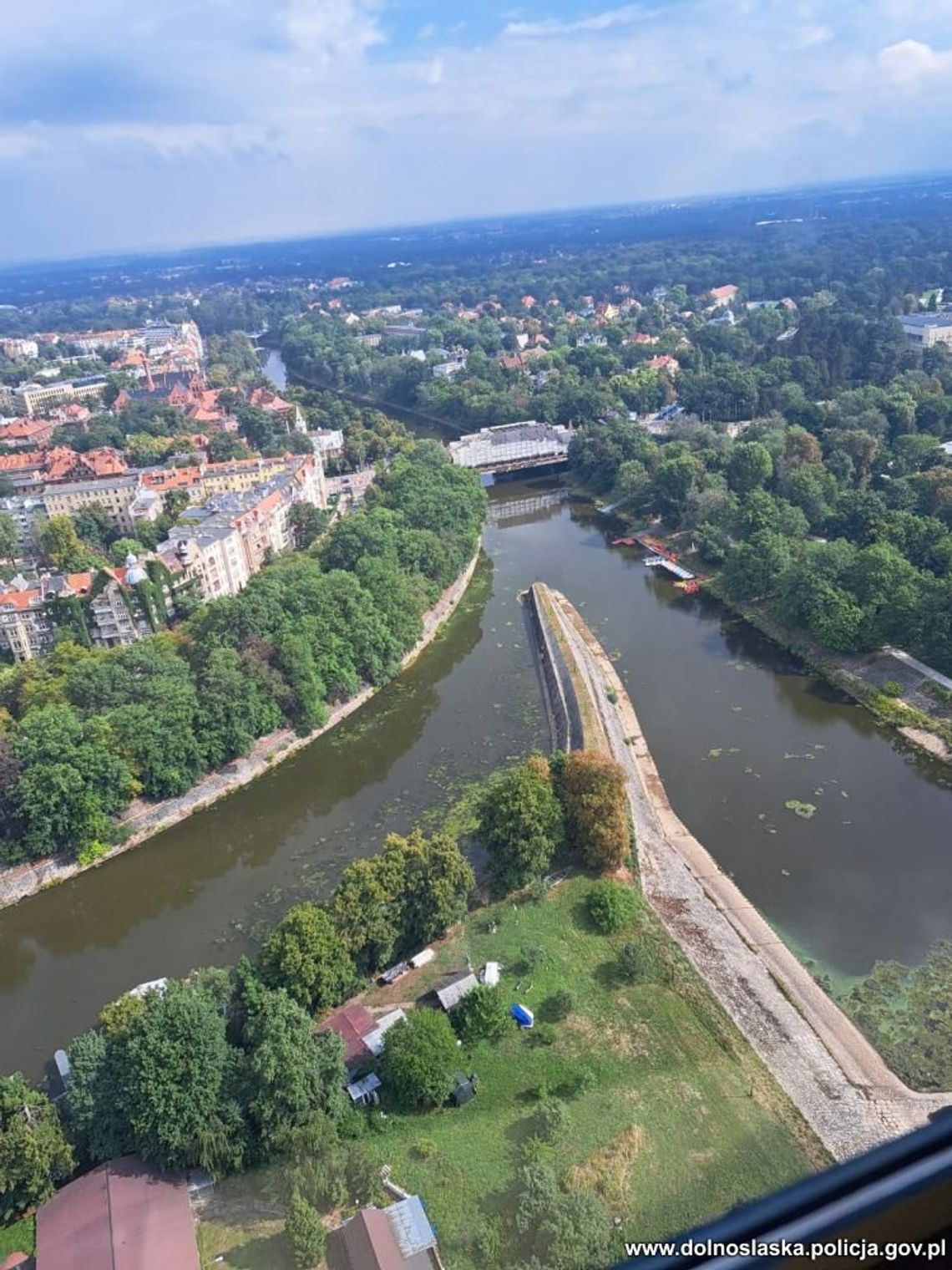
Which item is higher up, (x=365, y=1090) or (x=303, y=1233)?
(x=303, y=1233)

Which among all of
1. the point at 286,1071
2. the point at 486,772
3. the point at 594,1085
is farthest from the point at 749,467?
the point at 286,1071

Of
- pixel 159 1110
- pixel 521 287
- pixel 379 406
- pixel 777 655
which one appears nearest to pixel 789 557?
pixel 777 655

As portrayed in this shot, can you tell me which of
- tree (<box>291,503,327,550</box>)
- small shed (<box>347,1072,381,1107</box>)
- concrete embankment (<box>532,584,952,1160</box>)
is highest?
tree (<box>291,503,327,550</box>)

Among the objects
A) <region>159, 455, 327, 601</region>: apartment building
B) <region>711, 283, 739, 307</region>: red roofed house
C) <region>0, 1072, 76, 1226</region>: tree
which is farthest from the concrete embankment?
<region>711, 283, 739, 307</region>: red roofed house

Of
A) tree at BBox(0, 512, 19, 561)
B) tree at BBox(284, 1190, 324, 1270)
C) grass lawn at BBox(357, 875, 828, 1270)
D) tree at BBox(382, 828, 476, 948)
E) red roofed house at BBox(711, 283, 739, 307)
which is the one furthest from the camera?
red roofed house at BBox(711, 283, 739, 307)

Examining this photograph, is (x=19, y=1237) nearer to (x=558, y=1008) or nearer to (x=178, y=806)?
(x=558, y=1008)

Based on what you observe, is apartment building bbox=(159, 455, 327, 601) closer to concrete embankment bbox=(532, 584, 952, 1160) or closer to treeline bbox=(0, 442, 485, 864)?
treeline bbox=(0, 442, 485, 864)

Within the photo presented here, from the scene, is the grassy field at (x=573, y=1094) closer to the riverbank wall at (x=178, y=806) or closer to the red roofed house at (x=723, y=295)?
the riverbank wall at (x=178, y=806)

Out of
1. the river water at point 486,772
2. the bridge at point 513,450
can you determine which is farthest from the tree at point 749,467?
the bridge at point 513,450
